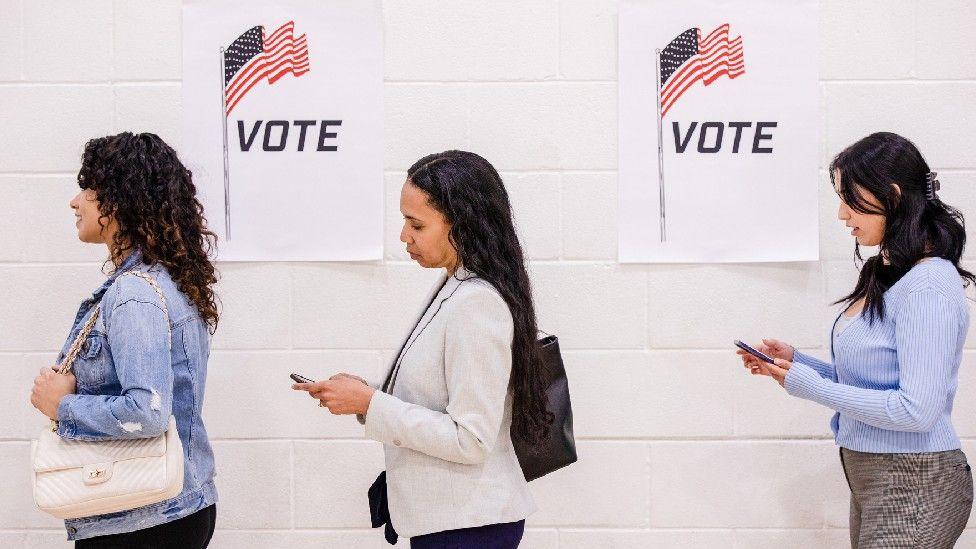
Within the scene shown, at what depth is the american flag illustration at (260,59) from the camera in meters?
2.41

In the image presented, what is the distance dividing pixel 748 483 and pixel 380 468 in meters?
0.99

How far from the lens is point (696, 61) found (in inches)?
95.0

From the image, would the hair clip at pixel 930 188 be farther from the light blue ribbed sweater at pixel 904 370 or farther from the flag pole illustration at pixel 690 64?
the flag pole illustration at pixel 690 64

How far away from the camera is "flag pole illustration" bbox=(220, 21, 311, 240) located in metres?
2.41

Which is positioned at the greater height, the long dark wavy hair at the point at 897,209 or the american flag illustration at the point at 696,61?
the american flag illustration at the point at 696,61

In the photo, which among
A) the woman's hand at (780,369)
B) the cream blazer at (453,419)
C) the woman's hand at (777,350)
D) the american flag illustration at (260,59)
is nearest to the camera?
the cream blazer at (453,419)

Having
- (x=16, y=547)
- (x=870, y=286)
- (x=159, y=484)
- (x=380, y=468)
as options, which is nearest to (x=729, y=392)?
(x=870, y=286)

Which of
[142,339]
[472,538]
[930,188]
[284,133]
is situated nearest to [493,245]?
[472,538]

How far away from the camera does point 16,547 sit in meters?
2.47

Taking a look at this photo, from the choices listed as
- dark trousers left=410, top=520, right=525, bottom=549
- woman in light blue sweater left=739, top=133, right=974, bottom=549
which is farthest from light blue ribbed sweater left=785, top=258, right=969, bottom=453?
dark trousers left=410, top=520, right=525, bottom=549

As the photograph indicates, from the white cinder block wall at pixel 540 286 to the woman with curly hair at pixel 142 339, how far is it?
640mm

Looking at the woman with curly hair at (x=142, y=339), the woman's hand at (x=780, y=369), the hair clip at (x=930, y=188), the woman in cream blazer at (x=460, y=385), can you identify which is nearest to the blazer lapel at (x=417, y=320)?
the woman in cream blazer at (x=460, y=385)

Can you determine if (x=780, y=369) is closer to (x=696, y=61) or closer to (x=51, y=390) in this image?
(x=696, y=61)

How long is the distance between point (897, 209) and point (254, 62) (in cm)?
160
